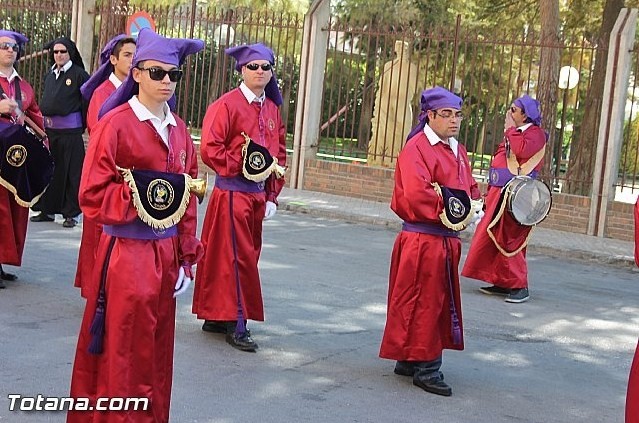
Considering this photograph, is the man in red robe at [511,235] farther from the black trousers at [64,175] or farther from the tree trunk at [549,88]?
the tree trunk at [549,88]

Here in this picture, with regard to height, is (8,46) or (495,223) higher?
(8,46)

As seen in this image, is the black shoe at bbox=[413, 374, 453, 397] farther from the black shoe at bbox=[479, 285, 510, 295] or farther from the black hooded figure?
the black hooded figure

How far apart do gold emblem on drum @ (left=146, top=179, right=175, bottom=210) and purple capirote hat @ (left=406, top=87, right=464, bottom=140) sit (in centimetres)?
242

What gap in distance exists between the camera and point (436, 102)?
270 inches

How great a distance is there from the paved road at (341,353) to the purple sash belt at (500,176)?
3.47 feet

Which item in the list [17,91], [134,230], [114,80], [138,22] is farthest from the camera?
[138,22]

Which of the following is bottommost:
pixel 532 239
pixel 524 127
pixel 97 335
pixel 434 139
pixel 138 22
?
pixel 532 239

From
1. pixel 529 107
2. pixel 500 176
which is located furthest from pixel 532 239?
pixel 529 107

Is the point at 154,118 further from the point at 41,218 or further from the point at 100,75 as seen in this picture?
the point at 41,218

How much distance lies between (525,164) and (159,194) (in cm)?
611

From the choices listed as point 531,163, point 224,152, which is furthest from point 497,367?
point 531,163

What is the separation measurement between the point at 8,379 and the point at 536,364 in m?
3.69

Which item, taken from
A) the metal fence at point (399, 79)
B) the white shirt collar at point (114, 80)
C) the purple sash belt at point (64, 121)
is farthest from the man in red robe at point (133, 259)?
the metal fence at point (399, 79)

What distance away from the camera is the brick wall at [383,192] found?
50.0 ft
